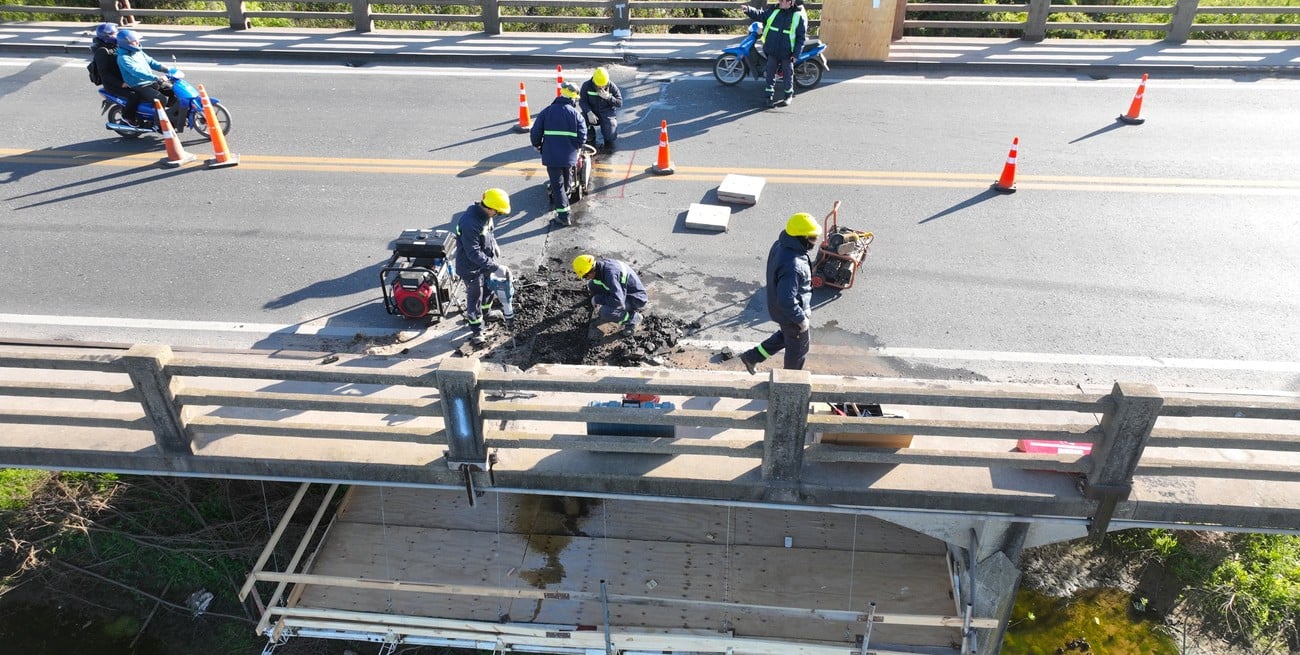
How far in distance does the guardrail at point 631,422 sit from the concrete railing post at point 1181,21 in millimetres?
13316

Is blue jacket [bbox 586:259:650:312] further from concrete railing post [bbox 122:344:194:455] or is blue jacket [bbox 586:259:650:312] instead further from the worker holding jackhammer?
concrete railing post [bbox 122:344:194:455]

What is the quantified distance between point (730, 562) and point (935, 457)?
96.9 inches

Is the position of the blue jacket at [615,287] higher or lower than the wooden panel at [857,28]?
lower

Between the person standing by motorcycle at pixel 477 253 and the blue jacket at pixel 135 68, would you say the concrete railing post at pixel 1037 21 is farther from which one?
the blue jacket at pixel 135 68

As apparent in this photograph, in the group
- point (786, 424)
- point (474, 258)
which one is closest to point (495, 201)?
point (474, 258)

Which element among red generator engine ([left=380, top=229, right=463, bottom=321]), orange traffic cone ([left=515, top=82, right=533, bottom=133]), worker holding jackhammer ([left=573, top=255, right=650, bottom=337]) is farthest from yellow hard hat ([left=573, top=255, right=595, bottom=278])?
orange traffic cone ([left=515, top=82, right=533, bottom=133])

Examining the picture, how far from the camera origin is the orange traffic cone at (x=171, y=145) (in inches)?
450

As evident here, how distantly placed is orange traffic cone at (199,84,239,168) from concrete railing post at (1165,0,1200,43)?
1684 cm

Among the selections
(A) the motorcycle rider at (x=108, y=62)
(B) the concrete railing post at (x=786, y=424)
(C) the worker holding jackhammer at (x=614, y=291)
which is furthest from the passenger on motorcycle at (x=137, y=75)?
(B) the concrete railing post at (x=786, y=424)

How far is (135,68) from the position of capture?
1144 centimetres

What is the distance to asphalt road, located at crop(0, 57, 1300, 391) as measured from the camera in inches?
327

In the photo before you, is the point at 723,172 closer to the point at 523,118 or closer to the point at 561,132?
the point at 561,132

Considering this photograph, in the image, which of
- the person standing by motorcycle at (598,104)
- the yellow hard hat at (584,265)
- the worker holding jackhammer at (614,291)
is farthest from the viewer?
the person standing by motorcycle at (598,104)

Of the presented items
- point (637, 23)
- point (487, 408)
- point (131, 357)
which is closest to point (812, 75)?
point (637, 23)
